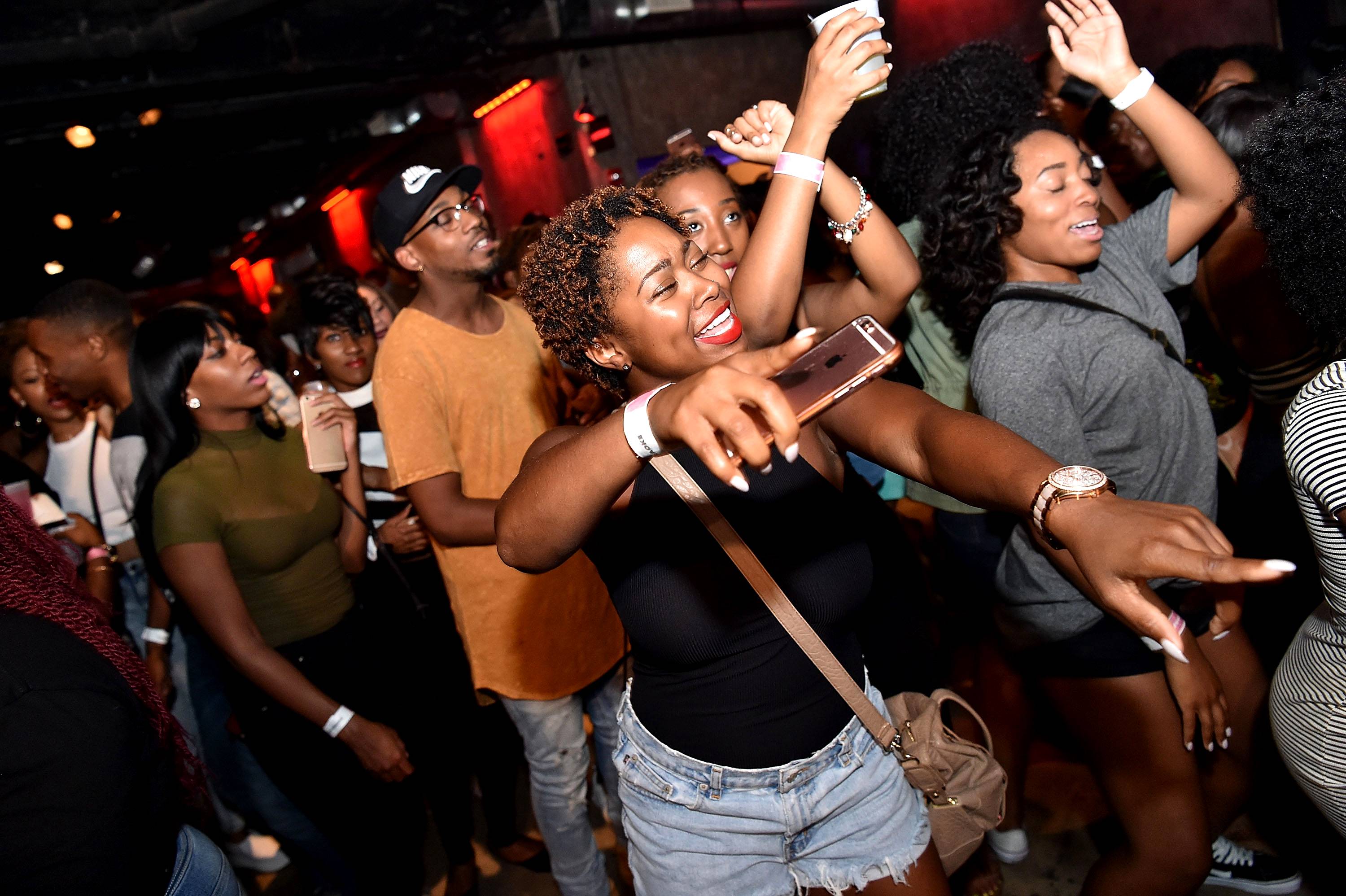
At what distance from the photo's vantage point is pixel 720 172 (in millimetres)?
2709

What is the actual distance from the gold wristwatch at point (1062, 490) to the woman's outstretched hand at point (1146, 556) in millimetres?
19

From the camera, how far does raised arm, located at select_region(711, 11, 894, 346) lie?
1.80 metres

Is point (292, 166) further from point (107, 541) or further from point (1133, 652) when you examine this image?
point (1133, 652)

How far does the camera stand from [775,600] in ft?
5.06

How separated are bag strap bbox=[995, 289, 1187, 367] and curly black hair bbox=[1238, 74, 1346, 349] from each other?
0.35m

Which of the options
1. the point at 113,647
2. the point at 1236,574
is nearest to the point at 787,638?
the point at 1236,574

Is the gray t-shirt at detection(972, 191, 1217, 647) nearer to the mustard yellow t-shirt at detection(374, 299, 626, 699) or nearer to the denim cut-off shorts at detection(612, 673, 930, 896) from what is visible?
the denim cut-off shorts at detection(612, 673, 930, 896)

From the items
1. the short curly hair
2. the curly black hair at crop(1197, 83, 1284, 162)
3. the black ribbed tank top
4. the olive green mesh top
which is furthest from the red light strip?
the black ribbed tank top

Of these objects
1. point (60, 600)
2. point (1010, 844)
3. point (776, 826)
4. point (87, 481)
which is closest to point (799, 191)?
point (776, 826)

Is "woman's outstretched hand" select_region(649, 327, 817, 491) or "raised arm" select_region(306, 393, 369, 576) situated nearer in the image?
"woman's outstretched hand" select_region(649, 327, 817, 491)

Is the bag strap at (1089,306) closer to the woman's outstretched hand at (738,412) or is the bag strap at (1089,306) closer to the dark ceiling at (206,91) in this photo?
the woman's outstretched hand at (738,412)

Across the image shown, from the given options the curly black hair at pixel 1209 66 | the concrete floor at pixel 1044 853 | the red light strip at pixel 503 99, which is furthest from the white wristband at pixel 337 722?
the red light strip at pixel 503 99

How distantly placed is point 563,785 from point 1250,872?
2.00 meters

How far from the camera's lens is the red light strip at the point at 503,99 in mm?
10648
